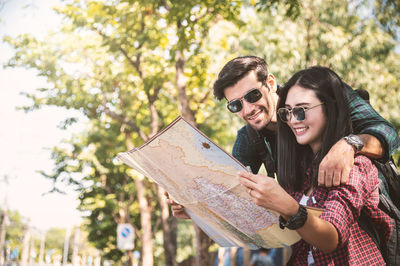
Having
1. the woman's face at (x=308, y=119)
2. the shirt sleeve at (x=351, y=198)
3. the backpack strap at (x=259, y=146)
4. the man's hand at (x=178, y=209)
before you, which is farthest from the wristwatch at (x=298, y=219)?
the backpack strap at (x=259, y=146)

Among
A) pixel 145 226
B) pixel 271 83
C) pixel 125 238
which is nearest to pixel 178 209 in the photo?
pixel 271 83

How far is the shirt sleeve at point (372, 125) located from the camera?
183cm

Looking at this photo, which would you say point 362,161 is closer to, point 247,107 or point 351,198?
point 351,198

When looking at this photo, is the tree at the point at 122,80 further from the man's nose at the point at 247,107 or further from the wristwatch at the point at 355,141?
the wristwatch at the point at 355,141

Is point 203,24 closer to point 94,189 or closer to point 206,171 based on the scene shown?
point 206,171

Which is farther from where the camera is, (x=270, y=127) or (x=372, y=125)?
(x=270, y=127)

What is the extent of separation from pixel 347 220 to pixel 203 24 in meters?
5.69

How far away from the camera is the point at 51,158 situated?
55.7 ft

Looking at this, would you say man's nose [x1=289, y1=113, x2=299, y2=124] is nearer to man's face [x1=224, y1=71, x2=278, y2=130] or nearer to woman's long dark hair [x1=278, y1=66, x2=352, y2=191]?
woman's long dark hair [x1=278, y1=66, x2=352, y2=191]

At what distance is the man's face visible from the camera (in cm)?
281

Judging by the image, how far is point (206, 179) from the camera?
172 cm

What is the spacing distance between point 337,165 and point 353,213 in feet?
0.60

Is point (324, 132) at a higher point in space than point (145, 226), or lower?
higher

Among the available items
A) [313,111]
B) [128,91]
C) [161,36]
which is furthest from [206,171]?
[128,91]
